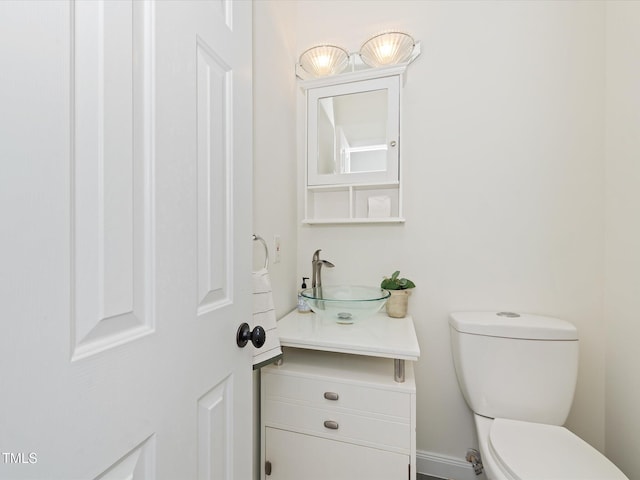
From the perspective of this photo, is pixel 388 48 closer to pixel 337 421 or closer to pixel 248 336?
pixel 248 336

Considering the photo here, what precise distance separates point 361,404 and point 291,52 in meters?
1.78

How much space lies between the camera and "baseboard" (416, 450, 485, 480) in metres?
1.37

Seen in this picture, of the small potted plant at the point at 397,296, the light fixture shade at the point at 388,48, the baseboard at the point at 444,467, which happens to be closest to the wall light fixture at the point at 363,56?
the light fixture shade at the point at 388,48

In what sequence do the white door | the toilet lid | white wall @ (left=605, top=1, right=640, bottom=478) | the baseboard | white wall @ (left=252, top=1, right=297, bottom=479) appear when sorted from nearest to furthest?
the white door, the toilet lid, white wall @ (left=605, top=1, right=640, bottom=478), white wall @ (left=252, top=1, right=297, bottom=479), the baseboard

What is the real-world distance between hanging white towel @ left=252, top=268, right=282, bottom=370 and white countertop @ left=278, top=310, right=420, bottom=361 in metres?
0.11

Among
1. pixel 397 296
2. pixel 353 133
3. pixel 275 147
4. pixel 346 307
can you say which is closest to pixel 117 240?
pixel 346 307

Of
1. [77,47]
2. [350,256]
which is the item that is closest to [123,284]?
[77,47]

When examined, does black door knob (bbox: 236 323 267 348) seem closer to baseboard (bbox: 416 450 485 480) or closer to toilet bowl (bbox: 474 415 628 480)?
toilet bowl (bbox: 474 415 628 480)

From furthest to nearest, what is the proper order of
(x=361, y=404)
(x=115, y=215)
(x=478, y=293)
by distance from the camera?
(x=478, y=293) → (x=361, y=404) → (x=115, y=215)

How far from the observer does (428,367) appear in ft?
4.76

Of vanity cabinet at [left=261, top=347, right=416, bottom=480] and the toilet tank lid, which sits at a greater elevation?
the toilet tank lid

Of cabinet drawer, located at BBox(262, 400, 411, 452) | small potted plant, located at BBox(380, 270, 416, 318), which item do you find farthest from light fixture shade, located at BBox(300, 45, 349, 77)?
cabinet drawer, located at BBox(262, 400, 411, 452)

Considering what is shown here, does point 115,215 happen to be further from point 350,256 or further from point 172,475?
point 350,256

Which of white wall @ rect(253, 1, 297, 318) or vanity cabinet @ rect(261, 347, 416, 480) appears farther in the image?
white wall @ rect(253, 1, 297, 318)
